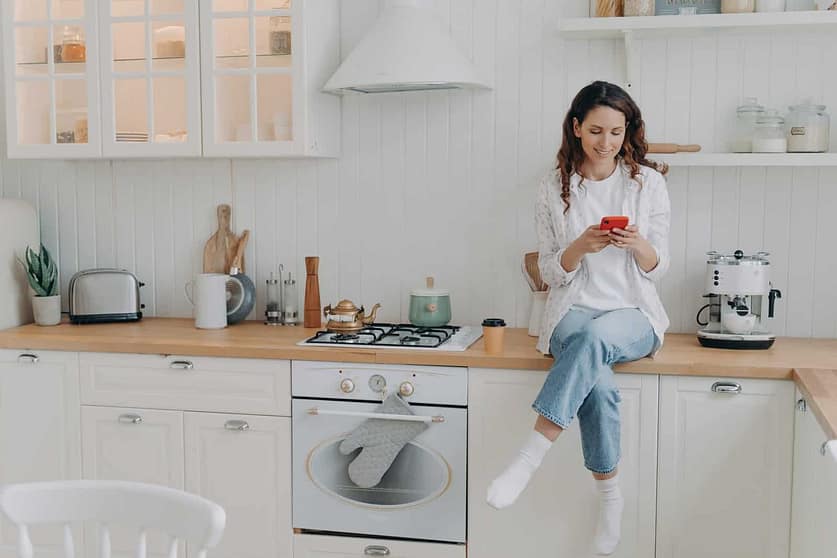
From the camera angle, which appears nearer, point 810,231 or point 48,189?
point 810,231

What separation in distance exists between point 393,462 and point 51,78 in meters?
1.74

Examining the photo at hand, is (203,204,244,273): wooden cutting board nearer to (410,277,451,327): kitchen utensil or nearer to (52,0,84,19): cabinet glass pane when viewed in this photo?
(410,277,451,327): kitchen utensil

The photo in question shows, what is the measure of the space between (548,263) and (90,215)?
5.92 feet

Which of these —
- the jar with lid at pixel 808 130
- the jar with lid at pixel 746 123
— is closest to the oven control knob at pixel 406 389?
the jar with lid at pixel 746 123

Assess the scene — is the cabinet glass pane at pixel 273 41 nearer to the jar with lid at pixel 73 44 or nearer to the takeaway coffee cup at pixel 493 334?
the jar with lid at pixel 73 44

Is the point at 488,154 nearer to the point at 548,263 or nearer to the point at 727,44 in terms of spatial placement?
the point at 548,263

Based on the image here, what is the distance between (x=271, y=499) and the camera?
3.13 metres

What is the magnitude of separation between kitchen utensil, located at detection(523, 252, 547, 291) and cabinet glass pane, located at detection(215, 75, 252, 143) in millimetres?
988

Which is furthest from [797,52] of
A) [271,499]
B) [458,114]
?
[271,499]

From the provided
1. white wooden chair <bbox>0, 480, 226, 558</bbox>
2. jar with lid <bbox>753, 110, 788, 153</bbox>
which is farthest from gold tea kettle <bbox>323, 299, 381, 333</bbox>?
white wooden chair <bbox>0, 480, 226, 558</bbox>

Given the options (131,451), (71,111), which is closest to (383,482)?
(131,451)

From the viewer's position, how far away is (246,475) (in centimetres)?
314

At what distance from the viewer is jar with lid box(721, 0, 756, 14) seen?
120 inches

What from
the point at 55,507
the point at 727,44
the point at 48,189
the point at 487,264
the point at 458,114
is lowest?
the point at 55,507
